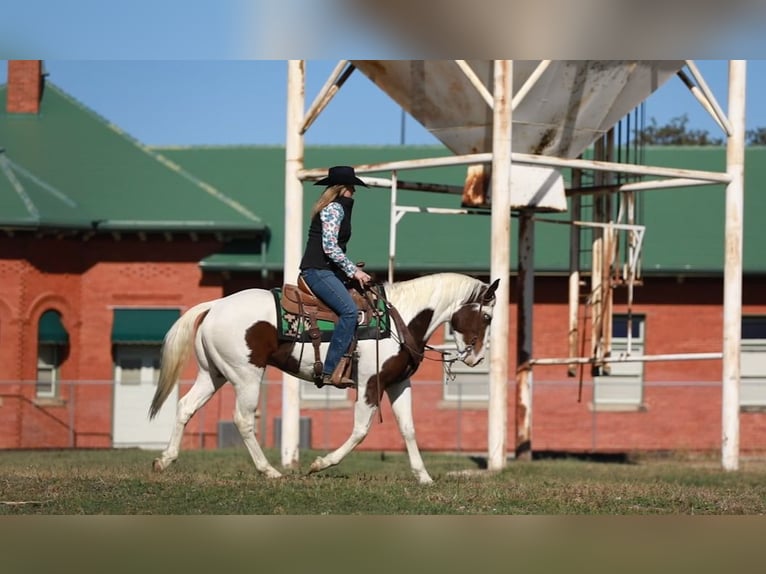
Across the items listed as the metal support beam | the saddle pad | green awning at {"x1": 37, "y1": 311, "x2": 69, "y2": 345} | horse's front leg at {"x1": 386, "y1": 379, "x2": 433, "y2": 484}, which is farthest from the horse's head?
green awning at {"x1": 37, "y1": 311, "x2": 69, "y2": 345}

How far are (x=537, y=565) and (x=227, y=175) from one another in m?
33.9

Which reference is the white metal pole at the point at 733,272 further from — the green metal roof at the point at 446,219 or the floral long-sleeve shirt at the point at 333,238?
the green metal roof at the point at 446,219

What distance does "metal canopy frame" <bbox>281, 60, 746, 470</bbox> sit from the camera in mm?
18922

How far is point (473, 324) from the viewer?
14758 mm

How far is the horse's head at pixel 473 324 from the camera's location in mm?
14758

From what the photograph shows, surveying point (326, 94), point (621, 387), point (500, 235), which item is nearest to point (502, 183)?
point (500, 235)

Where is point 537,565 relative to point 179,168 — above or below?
below

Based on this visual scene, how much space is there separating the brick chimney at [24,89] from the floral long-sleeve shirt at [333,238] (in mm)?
27631

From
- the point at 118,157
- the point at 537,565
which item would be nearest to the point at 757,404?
the point at 118,157

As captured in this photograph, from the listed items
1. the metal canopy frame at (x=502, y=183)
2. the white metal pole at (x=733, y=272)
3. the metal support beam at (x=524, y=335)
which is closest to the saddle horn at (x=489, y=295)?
the metal canopy frame at (x=502, y=183)

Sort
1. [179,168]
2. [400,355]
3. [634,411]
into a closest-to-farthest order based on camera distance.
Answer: [400,355]
[634,411]
[179,168]

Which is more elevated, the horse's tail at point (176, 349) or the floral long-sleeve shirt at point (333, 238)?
the floral long-sleeve shirt at point (333, 238)

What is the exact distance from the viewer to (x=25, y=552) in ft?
26.7
